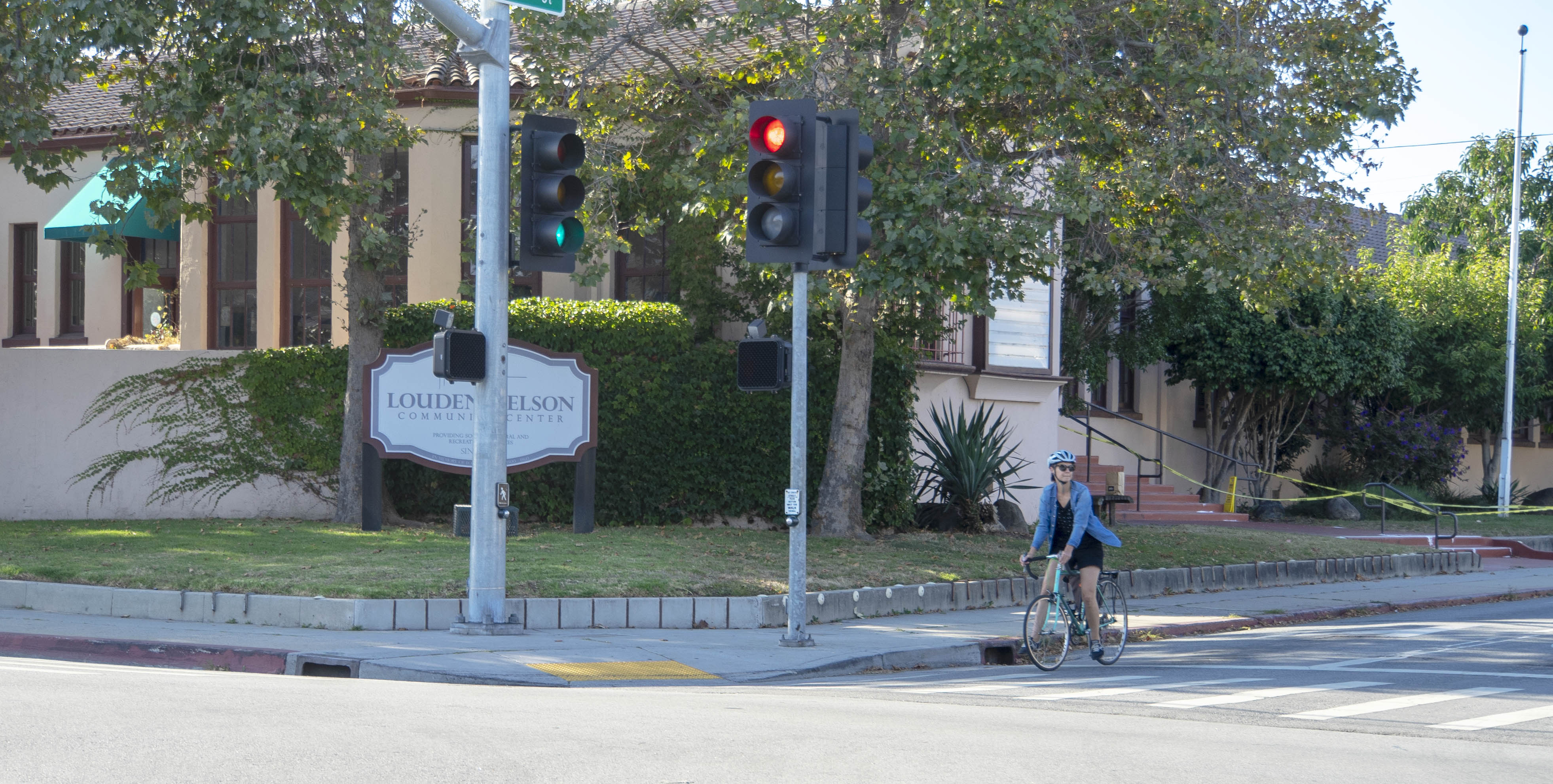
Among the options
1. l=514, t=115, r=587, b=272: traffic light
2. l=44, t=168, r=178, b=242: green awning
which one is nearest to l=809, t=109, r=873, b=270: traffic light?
l=514, t=115, r=587, b=272: traffic light

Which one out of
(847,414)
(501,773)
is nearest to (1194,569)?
(847,414)

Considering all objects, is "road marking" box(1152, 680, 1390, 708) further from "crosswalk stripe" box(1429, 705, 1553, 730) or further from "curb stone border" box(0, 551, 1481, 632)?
"curb stone border" box(0, 551, 1481, 632)

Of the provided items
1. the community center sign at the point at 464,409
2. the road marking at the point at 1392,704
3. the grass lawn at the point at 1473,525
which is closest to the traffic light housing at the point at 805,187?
the road marking at the point at 1392,704

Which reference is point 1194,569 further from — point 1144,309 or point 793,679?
point 1144,309

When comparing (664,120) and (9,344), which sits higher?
(664,120)

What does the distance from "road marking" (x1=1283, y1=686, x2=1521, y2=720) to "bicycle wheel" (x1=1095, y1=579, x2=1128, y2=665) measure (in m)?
2.38

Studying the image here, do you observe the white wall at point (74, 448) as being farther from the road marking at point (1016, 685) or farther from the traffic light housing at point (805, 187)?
the road marking at point (1016, 685)

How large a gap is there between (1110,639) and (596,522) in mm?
8242

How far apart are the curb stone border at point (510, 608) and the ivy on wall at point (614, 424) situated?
4.14m

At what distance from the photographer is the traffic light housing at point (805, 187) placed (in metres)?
11.0

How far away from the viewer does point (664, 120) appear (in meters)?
18.1

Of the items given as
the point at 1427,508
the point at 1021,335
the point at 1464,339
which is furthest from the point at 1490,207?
the point at 1021,335

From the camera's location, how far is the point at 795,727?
299 inches

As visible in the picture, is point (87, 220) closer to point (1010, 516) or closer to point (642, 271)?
point (642, 271)
